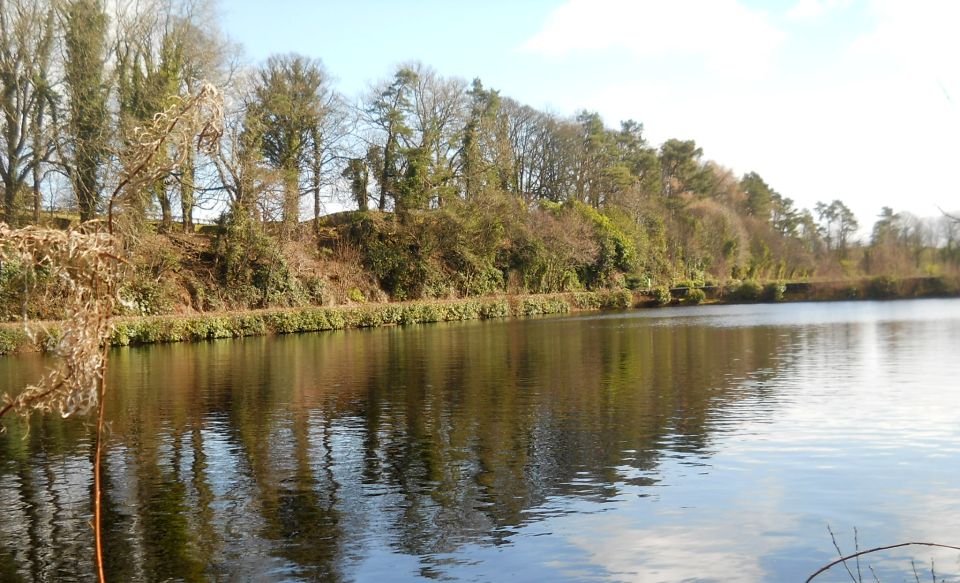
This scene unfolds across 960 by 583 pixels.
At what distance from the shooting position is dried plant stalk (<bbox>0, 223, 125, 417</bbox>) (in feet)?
11.1

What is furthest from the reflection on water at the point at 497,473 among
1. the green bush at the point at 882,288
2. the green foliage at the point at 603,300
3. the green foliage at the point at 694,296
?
the green foliage at the point at 694,296

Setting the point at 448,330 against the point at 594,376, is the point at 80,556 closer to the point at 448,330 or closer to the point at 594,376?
the point at 594,376

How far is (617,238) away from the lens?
186ft

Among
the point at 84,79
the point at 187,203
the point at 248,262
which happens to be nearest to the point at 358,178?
the point at 248,262

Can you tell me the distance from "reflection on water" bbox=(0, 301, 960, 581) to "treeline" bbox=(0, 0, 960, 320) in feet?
33.8

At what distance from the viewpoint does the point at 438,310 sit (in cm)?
4231

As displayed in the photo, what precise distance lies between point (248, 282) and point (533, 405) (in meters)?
26.5

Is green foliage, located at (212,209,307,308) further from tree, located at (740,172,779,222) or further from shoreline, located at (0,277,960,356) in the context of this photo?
tree, located at (740,172,779,222)

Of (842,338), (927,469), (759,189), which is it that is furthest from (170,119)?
(759,189)

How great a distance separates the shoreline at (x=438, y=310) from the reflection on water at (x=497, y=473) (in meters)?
5.39

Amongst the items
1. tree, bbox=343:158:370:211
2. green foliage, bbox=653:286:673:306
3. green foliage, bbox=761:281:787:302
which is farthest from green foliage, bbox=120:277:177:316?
green foliage, bbox=761:281:787:302

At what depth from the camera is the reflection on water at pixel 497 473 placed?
23.6 ft

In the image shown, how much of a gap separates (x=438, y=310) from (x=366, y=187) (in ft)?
35.2

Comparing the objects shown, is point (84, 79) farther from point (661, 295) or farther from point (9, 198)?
point (661, 295)
